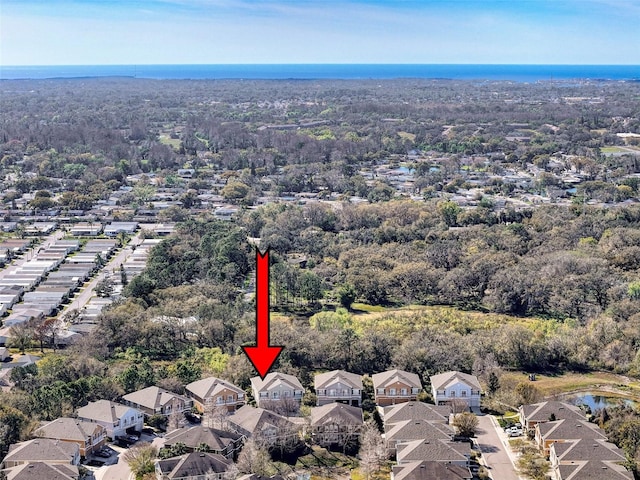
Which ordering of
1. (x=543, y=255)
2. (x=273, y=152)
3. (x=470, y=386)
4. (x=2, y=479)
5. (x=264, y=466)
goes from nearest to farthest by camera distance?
(x=2, y=479)
(x=264, y=466)
(x=470, y=386)
(x=543, y=255)
(x=273, y=152)

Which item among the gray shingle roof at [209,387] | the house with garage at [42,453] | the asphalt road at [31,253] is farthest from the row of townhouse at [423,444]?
the asphalt road at [31,253]

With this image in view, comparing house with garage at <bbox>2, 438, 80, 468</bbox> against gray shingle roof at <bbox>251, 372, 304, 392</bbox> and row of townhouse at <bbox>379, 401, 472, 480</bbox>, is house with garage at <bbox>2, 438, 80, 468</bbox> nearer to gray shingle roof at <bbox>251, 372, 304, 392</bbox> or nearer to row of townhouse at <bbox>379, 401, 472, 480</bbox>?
gray shingle roof at <bbox>251, 372, 304, 392</bbox>

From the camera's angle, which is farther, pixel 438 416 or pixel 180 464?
pixel 438 416

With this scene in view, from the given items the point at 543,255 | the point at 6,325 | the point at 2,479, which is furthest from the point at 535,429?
the point at 6,325

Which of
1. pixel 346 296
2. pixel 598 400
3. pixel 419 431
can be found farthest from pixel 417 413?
pixel 346 296

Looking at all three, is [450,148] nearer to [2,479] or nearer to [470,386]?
[470,386]

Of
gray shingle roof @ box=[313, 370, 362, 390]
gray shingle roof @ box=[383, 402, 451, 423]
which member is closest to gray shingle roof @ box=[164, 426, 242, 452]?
gray shingle roof @ box=[313, 370, 362, 390]
